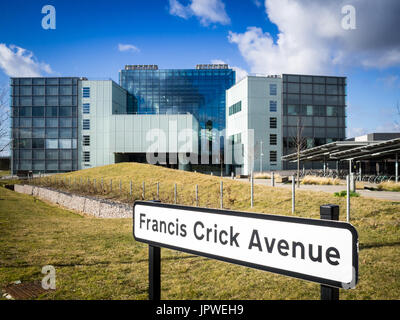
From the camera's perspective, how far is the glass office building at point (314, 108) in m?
48.7

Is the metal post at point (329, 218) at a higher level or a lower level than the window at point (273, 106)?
lower

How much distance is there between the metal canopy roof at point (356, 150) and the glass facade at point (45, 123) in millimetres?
40014

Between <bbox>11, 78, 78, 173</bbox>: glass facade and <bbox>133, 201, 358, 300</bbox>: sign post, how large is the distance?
→ 2075 inches

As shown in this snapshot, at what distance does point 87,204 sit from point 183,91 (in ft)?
170

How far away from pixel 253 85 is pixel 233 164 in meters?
14.8

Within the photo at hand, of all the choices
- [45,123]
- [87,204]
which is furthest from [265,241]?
[45,123]

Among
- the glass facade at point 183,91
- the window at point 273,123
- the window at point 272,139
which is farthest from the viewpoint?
the glass facade at point 183,91

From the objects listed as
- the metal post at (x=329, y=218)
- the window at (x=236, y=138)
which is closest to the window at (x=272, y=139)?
the window at (x=236, y=138)

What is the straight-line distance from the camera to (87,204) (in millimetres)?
16781

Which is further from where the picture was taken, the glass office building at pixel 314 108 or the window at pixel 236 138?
the window at pixel 236 138

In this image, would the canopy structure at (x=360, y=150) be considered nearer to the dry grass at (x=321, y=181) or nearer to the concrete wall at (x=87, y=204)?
the dry grass at (x=321, y=181)
